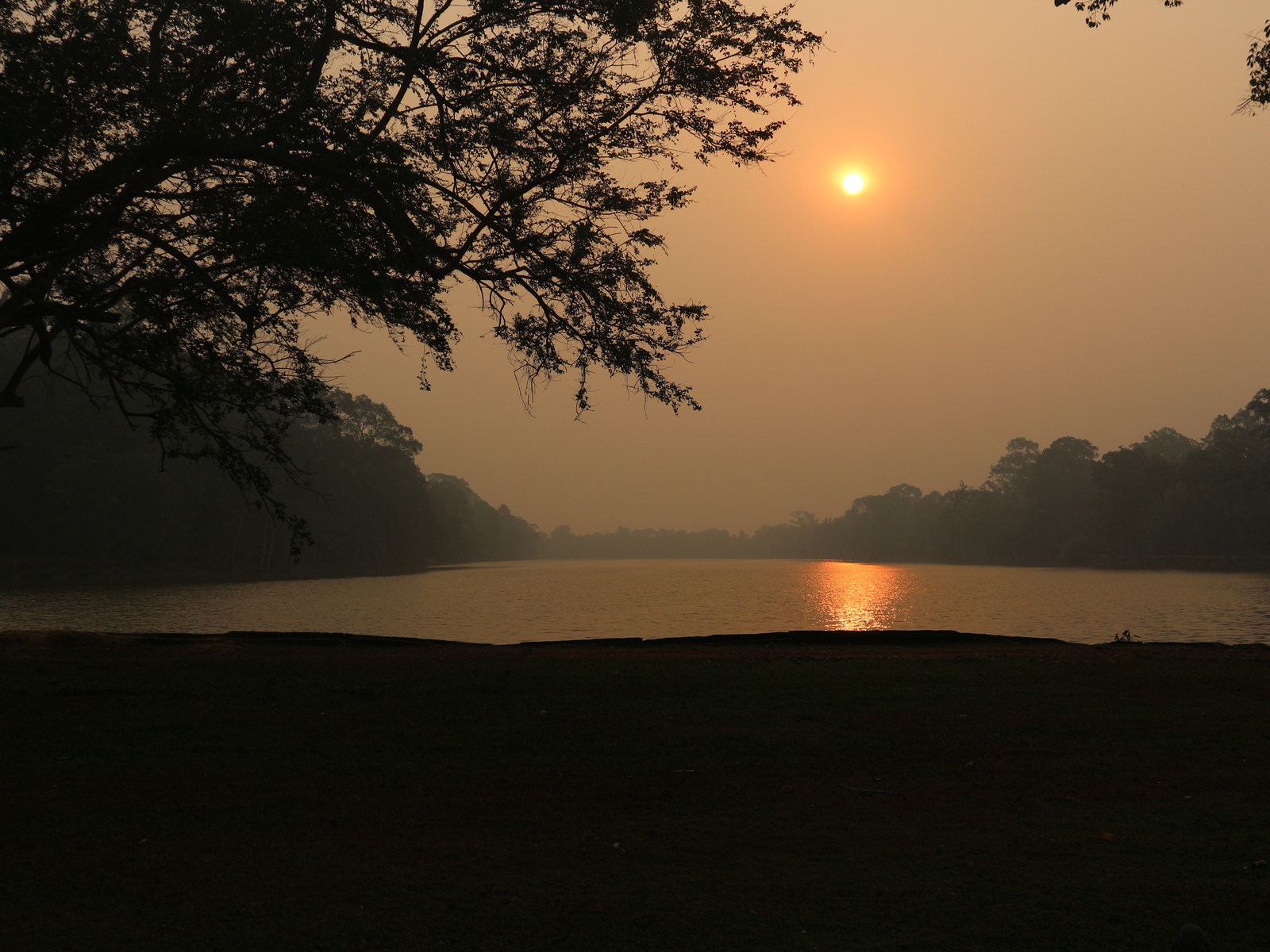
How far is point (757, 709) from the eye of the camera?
10.3 m

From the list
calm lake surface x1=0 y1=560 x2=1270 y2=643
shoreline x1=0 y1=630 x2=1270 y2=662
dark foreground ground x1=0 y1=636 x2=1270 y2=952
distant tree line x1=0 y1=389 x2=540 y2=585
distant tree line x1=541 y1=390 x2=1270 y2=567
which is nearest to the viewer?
dark foreground ground x1=0 y1=636 x2=1270 y2=952

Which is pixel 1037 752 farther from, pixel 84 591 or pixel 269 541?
pixel 269 541

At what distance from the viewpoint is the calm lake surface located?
101 ft

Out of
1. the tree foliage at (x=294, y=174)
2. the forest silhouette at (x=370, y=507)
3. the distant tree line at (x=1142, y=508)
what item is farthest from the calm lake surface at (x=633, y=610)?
the distant tree line at (x=1142, y=508)

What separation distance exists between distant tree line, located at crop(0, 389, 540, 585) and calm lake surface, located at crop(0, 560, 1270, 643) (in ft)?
25.0

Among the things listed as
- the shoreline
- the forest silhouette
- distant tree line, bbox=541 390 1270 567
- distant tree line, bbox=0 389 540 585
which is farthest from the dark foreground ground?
distant tree line, bbox=541 390 1270 567

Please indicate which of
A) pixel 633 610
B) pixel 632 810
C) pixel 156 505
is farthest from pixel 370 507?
pixel 632 810

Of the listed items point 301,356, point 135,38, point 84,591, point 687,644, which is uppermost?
point 135,38

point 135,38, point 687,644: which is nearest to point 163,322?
point 135,38

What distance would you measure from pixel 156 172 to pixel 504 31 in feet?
16.8

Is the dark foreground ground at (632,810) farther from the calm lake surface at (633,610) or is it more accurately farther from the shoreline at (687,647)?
the calm lake surface at (633,610)

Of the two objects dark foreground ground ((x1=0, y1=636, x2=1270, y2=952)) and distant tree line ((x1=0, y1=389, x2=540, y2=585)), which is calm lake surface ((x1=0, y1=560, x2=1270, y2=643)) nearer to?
distant tree line ((x1=0, y1=389, x2=540, y2=585))

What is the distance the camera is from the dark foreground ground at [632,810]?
467 cm

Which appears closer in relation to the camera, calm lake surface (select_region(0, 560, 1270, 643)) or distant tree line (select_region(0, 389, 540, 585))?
calm lake surface (select_region(0, 560, 1270, 643))
